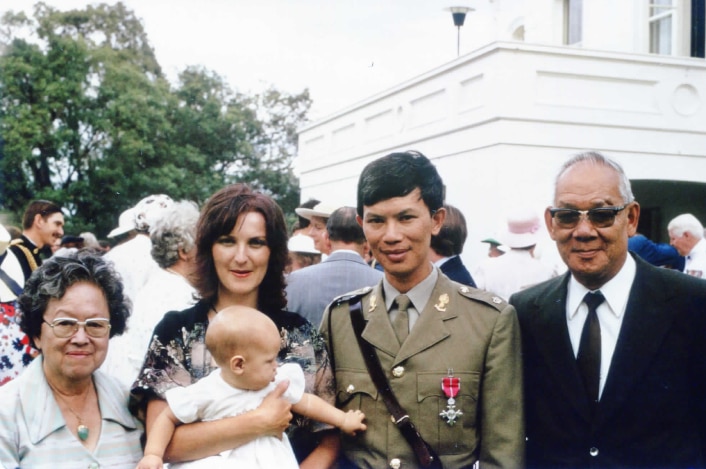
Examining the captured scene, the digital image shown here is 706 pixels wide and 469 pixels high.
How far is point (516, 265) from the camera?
720cm

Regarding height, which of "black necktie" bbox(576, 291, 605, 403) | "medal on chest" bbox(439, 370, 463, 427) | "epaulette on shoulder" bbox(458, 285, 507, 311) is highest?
"epaulette on shoulder" bbox(458, 285, 507, 311)

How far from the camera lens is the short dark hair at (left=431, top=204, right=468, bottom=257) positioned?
6.38 meters

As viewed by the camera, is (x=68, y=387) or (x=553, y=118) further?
(x=553, y=118)

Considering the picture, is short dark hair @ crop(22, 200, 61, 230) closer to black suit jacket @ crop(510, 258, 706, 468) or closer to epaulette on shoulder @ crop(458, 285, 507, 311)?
epaulette on shoulder @ crop(458, 285, 507, 311)

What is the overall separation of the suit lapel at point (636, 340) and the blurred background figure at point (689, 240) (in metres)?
7.72

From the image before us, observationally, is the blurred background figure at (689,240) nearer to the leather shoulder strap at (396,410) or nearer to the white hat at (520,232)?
the white hat at (520,232)

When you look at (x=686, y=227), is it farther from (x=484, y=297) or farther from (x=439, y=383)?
(x=439, y=383)

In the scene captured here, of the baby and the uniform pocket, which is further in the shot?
the uniform pocket

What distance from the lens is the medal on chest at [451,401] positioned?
3.26 metres

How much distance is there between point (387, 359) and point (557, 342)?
702 mm

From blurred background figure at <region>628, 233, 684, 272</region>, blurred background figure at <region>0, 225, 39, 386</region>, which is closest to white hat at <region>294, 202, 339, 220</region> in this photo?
blurred background figure at <region>628, 233, 684, 272</region>

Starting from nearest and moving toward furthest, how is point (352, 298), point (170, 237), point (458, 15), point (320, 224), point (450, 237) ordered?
point (352, 298) < point (170, 237) < point (450, 237) < point (320, 224) < point (458, 15)

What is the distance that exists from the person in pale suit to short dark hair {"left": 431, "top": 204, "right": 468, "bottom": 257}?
545 mm

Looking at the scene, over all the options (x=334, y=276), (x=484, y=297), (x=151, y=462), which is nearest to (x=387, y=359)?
(x=484, y=297)
